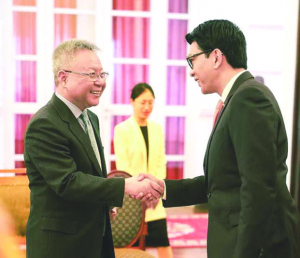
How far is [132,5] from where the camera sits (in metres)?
5.59

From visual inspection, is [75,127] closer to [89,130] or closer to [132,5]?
[89,130]

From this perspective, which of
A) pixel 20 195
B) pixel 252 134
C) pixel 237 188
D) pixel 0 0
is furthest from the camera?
pixel 0 0

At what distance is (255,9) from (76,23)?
2.17 m

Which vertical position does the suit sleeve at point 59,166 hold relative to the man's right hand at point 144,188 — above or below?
above

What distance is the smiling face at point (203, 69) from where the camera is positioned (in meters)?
1.78

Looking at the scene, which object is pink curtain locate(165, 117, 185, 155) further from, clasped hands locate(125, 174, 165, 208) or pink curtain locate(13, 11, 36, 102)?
clasped hands locate(125, 174, 165, 208)

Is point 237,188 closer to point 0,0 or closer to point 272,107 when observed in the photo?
point 272,107

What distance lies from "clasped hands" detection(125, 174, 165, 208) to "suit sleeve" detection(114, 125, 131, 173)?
1.78 metres

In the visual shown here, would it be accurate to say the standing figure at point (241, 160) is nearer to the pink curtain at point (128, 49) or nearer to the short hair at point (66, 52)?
the short hair at point (66, 52)

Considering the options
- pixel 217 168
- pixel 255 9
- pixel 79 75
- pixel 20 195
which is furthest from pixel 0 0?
pixel 217 168

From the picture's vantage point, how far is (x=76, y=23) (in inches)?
217

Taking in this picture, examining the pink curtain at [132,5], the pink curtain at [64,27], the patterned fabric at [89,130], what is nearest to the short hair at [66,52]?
the patterned fabric at [89,130]

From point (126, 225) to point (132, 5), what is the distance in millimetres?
3423

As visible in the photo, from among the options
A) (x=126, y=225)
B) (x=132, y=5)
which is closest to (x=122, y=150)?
(x=126, y=225)
